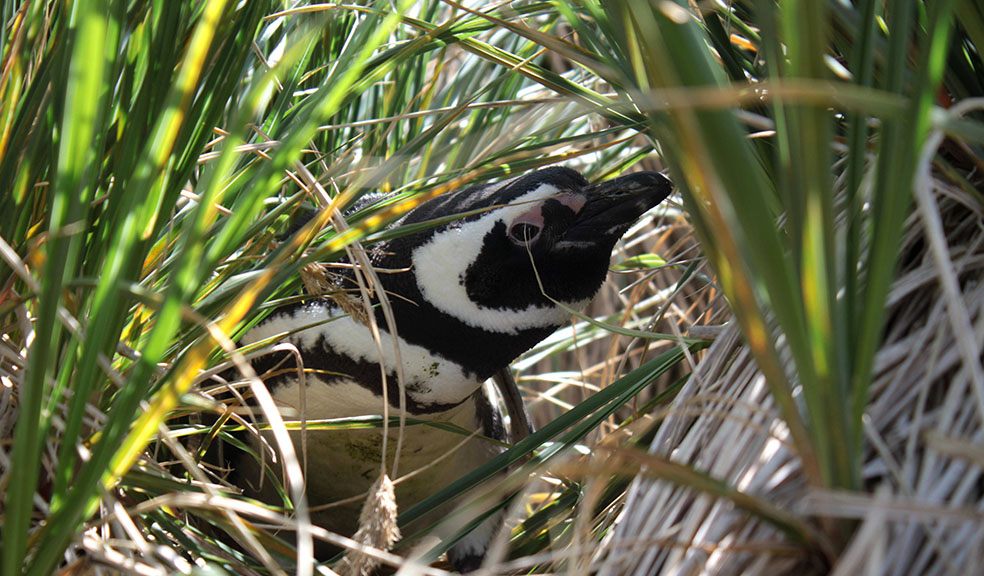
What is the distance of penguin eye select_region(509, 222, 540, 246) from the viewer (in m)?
1.13

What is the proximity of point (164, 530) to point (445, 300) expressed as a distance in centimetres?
40

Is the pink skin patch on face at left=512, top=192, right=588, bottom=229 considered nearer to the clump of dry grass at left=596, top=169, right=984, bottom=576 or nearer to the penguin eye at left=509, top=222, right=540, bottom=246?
the penguin eye at left=509, top=222, right=540, bottom=246

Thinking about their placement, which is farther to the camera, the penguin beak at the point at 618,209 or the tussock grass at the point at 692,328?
the penguin beak at the point at 618,209

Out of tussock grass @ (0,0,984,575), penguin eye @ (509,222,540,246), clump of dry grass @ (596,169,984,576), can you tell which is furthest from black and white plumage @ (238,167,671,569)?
clump of dry grass @ (596,169,984,576)

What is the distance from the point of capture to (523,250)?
45.1 inches

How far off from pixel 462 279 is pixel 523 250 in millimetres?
73

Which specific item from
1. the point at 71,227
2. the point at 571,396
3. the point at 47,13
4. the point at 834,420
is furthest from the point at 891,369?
the point at 571,396

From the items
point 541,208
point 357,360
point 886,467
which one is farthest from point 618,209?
point 886,467

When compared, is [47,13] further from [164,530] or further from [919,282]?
[919,282]

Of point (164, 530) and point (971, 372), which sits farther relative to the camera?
point (164, 530)

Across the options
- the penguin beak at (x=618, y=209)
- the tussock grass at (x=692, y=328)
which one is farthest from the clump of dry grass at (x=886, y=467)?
the penguin beak at (x=618, y=209)

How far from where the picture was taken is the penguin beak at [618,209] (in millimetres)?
1146

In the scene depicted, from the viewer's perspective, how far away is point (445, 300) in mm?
1159

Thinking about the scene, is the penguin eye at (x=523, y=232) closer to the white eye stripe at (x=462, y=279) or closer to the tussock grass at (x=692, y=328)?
the white eye stripe at (x=462, y=279)
